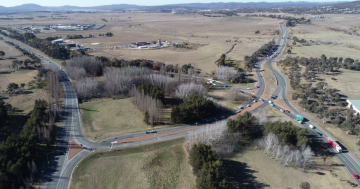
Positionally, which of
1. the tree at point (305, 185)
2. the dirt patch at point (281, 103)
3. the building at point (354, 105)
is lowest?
the tree at point (305, 185)

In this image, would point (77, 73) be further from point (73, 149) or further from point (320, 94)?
point (320, 94)

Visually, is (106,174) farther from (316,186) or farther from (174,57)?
(174,57)

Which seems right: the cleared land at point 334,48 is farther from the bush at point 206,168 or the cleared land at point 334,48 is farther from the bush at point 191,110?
the bush at point 206,168

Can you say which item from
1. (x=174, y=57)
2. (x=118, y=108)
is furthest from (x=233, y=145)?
(x=174, y=57)

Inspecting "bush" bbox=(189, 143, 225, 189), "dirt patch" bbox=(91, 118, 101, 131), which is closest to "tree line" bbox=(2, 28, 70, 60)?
"dirt patch" bbox=(91, 118, 101, 131)

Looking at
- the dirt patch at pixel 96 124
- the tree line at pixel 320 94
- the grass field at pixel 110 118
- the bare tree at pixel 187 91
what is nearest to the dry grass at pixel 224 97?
the bare tree at pixel 187 91

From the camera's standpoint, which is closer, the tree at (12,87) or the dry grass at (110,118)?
the dry grass at (110,118)

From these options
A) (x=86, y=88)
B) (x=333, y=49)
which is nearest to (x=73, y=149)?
(x=86, y=88)

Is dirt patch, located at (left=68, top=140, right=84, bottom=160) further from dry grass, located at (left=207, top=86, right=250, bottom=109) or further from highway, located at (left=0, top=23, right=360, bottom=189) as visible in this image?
dry grass, located at (left=207, top=86, right=250, bottom=109)
